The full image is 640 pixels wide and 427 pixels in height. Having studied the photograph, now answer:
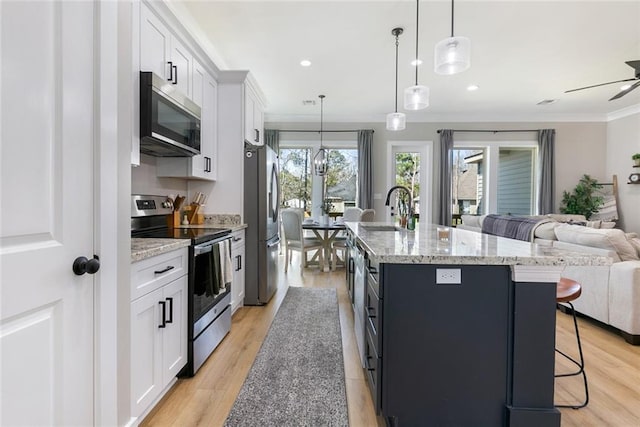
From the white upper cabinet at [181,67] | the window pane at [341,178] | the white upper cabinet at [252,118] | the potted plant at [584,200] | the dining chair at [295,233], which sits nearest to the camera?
the white upper cabinet at [181,67]

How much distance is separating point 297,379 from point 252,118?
2.99 metres

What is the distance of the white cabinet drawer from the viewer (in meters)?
1.39

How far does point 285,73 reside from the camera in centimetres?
399

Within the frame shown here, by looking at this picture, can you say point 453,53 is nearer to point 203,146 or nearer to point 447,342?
point 447,342

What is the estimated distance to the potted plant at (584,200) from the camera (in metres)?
Result: 5.56

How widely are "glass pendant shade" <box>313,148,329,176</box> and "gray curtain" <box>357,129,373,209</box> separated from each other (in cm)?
71

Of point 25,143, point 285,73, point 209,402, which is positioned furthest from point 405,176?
point 25,143

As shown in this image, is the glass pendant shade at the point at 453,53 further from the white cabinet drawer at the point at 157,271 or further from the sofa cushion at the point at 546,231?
the sofa cushion at the point at 546,231

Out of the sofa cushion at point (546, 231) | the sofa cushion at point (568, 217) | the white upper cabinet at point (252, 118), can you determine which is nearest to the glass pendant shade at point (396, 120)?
the white upper cabinet at point (252, 118)

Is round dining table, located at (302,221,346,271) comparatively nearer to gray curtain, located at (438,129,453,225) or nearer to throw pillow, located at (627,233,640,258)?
gray curtain, located at (438,129,453,225)

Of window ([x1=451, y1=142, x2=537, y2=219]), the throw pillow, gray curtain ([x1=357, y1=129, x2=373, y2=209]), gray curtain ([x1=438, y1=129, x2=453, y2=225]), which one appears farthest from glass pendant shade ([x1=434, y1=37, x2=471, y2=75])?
window ([x1=451, y1=142, x2=537, y2=219])

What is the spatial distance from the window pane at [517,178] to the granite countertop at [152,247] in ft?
20.5

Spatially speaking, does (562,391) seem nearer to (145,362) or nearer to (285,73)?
(145,362)

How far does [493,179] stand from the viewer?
5926 mm
